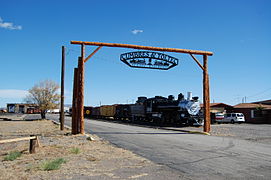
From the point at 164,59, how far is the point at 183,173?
1317cm

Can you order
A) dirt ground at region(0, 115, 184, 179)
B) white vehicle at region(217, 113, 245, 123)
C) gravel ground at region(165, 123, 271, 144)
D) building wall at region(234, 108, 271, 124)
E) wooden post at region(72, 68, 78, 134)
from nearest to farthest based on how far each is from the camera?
dirt ground at region(0, 115, 184, 179)
gravel ground at region(165, 123, 271, 144)
wooden post at region(72, 68, 78, 134)
white vehicle at region(217, 113, 245, 123)
building wall at region(234, 108, 271, 124)

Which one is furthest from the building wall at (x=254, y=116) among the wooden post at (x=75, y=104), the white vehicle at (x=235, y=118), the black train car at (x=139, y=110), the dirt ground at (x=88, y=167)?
the dirt ground at (x=88, y=167)

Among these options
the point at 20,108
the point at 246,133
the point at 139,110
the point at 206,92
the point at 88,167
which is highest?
the point at 206,92

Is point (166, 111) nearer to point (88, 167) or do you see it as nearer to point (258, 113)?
point (258, 113)

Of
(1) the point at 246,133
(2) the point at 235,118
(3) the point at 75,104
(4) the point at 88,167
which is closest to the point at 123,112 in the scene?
(2) the point at 235,118

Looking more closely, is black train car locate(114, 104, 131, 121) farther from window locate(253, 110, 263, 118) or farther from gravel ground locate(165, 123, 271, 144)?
window locate(253, 110, 263, 118)

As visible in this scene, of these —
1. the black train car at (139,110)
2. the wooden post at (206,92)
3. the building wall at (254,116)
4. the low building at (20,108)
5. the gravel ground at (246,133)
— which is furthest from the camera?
the low building at (20,108)

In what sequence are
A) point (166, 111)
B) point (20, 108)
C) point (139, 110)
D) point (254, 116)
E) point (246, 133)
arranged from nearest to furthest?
1. point (246, 133)
2. point (166, 111)
3. point (139, 110)
4. point (254, 116)
5. point (20, 108)

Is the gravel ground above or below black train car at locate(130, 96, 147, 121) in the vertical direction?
below

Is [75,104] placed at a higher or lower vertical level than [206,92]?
lower

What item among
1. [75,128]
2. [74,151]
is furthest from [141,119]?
[74,151]

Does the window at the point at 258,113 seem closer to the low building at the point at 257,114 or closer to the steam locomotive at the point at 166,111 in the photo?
the low building at the point at 257,114

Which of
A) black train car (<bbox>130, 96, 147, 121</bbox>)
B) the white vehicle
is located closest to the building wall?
the white vehicle

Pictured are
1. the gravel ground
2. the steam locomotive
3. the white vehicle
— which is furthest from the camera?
the white vehicle
